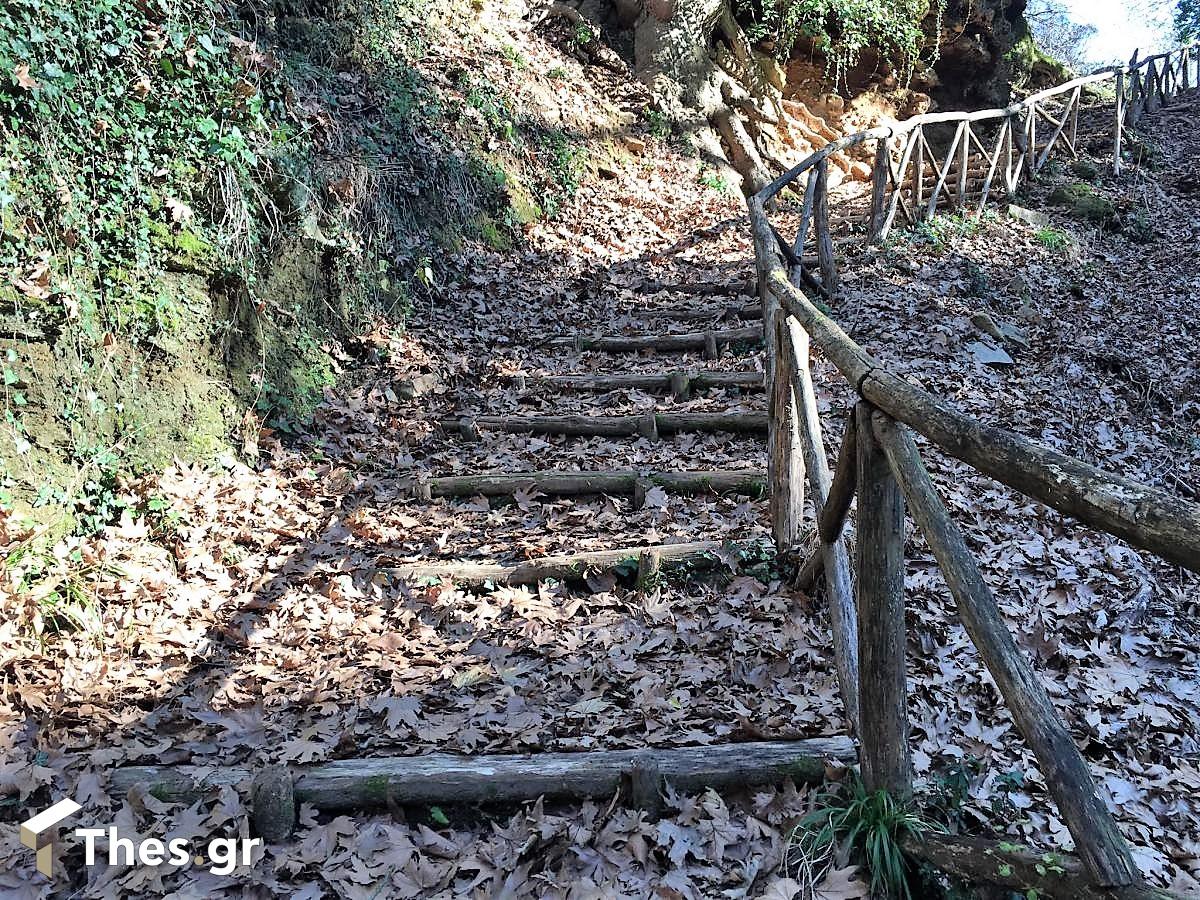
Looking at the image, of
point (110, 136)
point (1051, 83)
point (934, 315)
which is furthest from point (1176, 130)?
point (110, 136)

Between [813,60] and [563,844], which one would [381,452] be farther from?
[813,60]

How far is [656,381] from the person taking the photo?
6.68 metres

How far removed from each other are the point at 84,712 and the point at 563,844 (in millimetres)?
2183

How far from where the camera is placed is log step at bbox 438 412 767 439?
5.90 metres

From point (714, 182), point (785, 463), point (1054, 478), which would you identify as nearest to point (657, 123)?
point (714, 182)

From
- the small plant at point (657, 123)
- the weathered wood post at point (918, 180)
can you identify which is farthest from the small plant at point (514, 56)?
the weathered wood post at point (918, 180)

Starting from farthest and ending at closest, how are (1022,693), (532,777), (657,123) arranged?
(657,123), (532,777), (1022,693)

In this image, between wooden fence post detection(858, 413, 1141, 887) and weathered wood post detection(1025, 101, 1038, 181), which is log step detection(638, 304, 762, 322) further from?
weathered wood post detection(1025, 101, 1038, 181)

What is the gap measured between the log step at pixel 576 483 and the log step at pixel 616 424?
0.72 m

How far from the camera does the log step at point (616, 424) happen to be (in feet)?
19.4

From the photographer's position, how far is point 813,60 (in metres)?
15.3

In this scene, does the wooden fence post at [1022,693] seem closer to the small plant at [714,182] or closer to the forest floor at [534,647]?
the forest floor at [534,647]

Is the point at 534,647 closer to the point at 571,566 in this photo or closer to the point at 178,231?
the point at 571,566

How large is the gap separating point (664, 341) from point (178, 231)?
4.24 meters
